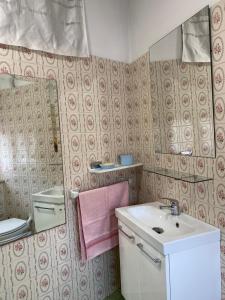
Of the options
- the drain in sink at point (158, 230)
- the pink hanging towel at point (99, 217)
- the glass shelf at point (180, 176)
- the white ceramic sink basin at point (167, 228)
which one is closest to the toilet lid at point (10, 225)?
the pink hanging towel at point (99, 217)

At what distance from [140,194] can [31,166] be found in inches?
40.7

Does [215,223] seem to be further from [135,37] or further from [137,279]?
[135,37]

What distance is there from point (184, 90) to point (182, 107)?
110 millimetres

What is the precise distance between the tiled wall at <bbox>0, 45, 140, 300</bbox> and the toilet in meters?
0.04

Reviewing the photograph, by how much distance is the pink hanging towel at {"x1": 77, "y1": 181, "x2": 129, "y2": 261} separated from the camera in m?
1.79

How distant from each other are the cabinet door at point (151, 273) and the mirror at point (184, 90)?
2.11 feet

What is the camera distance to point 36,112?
5.45 ft

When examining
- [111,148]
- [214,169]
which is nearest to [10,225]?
[111,148]

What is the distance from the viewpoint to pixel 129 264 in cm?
167

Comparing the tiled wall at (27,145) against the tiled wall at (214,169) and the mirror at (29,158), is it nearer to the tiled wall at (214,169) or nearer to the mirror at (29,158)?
the mirror at (29,158)

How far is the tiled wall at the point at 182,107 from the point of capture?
1375mm

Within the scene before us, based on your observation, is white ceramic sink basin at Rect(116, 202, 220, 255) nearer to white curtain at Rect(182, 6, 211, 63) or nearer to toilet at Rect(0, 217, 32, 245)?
toilet at Rect(0, 217, 32, 245)

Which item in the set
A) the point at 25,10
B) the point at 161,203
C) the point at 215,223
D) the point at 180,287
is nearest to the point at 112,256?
the point at 161,203

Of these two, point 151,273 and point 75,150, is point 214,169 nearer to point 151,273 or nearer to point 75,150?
point 151,273
